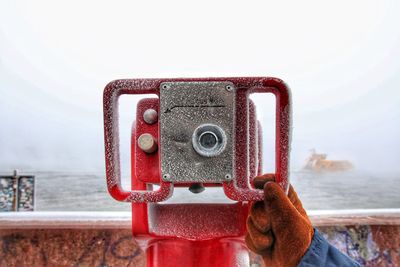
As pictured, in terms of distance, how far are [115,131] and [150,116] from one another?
0.06 metres

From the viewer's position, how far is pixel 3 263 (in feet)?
4.57

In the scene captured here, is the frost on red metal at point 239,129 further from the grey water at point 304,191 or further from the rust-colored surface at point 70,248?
the grey water at point 304,191

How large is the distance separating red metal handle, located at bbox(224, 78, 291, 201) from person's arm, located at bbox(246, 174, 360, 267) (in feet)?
0.07

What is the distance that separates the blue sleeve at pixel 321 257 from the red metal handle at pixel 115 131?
0.74 feet

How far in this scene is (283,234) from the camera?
23.8 inches

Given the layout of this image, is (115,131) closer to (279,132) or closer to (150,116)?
(150,116)

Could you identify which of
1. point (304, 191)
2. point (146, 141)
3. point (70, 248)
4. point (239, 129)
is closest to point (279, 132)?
point (239, 129)

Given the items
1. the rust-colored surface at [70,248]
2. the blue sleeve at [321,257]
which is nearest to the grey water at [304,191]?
the rust-colored surface at [70,248]

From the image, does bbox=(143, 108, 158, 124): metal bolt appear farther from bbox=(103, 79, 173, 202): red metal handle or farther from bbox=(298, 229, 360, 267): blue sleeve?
bbox=(298, 229, 360, 267): blue sleeve

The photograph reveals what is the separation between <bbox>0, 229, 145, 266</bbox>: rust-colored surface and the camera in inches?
54.5

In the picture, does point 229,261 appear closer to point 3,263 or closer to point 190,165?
point 190,165

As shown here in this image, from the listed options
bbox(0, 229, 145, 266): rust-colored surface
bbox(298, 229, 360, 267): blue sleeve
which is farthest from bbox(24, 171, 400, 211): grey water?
bbox(298, 229, 360, 267): blue sleeve

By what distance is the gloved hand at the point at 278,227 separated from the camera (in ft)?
1.94

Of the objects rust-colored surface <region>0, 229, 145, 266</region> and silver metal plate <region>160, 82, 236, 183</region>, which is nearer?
silver metal plate <region>160, 82, 236, 183</region>
